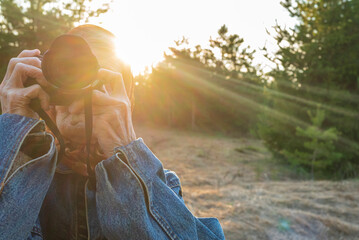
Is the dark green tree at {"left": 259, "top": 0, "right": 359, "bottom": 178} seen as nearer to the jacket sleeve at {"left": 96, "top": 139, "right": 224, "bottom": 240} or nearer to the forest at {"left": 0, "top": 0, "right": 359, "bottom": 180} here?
the forest at {"left": 0, "top": 0, "right": 359, "bottom": 180}

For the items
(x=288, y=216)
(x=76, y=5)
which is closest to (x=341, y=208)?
(x=288, y=216)

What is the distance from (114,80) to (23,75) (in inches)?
12.5

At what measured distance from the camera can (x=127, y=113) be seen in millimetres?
1090

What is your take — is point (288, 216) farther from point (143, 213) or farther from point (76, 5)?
point (76, 5)

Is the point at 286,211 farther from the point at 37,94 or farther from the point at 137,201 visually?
the point at 37,94

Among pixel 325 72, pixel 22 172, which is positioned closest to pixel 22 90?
pixel 22 172

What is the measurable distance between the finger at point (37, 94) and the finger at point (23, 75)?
27 mm

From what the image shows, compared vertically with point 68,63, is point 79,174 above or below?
below

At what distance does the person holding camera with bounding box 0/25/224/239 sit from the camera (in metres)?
0.85

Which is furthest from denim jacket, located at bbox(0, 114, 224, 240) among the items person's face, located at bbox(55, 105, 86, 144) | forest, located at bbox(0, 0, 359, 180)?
forest, located at bbox(0, 0, 359, 180)

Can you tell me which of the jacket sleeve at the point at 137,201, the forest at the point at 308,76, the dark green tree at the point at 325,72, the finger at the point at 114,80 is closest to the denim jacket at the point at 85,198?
the jacket sleeve at the point at 137,201

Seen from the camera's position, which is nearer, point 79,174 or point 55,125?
point 55,125

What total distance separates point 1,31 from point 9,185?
7.63m

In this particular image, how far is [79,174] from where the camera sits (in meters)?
1.18
